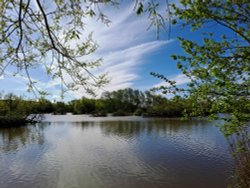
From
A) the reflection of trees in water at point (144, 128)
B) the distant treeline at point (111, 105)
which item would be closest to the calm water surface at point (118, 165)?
the distant treeline at point (111, 105)

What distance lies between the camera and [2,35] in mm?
3078

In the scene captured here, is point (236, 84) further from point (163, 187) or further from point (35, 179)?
point (35, 179)

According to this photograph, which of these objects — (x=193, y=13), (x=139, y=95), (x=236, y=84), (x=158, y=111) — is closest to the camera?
(x=236, y=84)

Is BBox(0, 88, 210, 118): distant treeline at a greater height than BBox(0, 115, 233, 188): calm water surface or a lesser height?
greater

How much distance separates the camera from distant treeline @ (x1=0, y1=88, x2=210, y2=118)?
475 centimetres

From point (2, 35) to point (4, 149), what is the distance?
20031 mm

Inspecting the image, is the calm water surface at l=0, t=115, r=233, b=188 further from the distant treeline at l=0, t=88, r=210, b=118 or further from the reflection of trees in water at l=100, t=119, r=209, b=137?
the reflection of trees in water at l=100, t=119, r=209, b=137

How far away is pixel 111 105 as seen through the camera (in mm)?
4949

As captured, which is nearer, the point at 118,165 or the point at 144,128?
the point at 118,165

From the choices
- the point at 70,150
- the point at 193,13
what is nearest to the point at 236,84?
the point at 193,13

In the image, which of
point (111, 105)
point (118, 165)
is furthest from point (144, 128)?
point (111, 105)

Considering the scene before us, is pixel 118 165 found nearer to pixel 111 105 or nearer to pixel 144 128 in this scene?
pixel 111 105

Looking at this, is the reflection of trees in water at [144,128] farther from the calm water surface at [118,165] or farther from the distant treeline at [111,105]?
the calm water surface at [118,165]

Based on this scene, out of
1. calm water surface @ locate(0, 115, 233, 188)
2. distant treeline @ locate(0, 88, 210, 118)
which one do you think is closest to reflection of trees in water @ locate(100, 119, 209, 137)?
distant treeline @ locate(0, 88, 210, 118)
